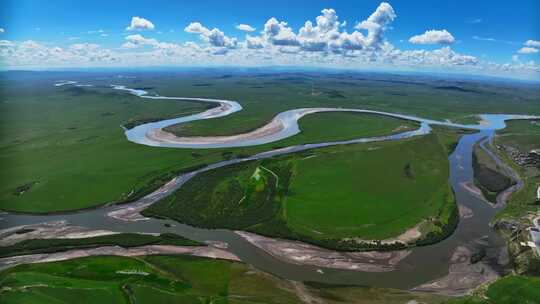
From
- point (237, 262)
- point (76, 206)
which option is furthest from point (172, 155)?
point (237, 262)

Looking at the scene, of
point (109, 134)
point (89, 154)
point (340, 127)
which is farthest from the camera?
point (340, 127)

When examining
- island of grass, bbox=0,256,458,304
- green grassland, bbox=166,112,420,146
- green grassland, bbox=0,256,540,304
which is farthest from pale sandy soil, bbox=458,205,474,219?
green grassland, bbox=166,112,420,146

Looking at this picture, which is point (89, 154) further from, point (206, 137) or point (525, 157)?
point (525, 157)

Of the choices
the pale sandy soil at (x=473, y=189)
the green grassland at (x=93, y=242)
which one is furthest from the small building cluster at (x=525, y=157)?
the green grassland at (x=93, y=242)

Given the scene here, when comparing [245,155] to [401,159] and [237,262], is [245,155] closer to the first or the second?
[401,159]

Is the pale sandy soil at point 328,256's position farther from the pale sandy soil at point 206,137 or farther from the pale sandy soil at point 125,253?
the pale sandy soil at point 206,137

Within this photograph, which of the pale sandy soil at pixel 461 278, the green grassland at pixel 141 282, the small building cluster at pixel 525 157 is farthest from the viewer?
the small building cluster at pixel 525 157

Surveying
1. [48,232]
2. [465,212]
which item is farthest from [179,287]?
[465,212]
